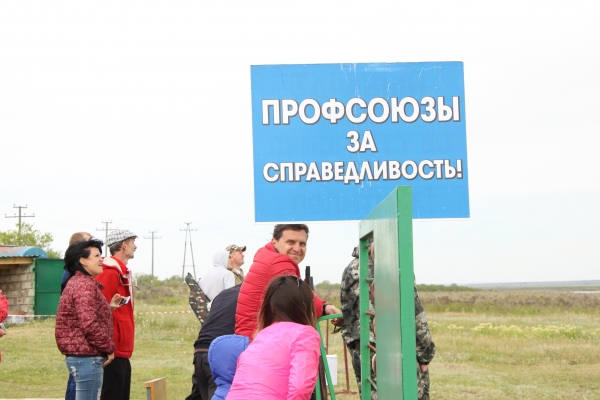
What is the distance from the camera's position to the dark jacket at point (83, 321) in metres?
5.38

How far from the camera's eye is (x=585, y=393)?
10.3m

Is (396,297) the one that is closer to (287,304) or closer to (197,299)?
(287,304)

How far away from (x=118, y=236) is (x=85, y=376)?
1.20 meters

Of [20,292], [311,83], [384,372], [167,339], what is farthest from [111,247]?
[20,292]

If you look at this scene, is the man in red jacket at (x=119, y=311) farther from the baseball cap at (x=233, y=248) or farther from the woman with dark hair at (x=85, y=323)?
the baseball cap at (x=233, y=248)

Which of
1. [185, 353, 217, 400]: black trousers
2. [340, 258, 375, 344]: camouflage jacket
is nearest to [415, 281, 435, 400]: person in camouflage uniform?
[340, 258, 375, 344]: camouflage jacket

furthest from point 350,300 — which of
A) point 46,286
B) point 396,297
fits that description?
point 46,286

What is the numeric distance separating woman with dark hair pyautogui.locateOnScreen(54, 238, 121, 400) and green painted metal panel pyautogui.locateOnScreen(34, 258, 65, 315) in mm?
20180

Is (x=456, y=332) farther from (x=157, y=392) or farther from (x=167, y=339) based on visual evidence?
(x=157, y=392)

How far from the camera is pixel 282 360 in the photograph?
10.4 ft

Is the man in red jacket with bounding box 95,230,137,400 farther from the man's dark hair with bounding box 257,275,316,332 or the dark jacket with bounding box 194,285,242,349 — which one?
the man's dark hair with bounding box 257,275,316,332

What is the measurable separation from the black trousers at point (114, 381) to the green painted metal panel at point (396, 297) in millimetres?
3020

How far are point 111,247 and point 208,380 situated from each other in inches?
70.4

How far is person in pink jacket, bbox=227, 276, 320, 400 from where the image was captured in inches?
123
